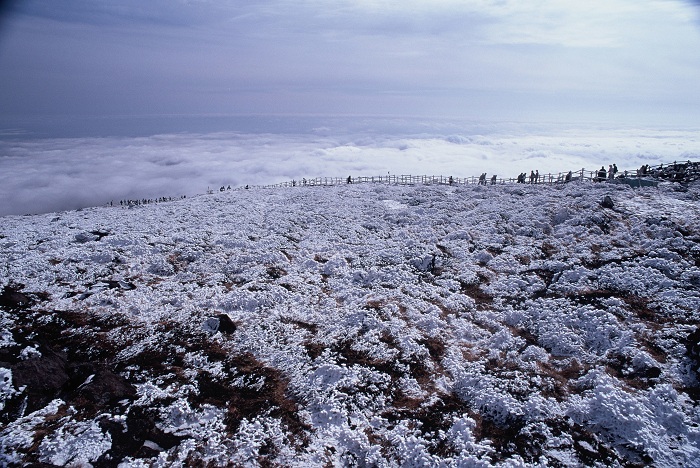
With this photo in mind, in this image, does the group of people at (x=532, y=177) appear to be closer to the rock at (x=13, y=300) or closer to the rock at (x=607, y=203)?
the rock at (x=607, y=203)

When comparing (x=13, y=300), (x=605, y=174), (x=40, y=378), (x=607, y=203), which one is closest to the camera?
(x=40, y=378)

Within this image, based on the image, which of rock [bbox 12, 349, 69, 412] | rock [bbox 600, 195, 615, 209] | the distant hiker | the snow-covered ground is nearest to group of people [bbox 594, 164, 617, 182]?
the distant hiker

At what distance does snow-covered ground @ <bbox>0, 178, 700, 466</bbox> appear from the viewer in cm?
1274

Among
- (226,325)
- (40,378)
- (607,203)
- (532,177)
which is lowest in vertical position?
(40,378)

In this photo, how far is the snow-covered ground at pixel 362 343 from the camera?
1274 cm

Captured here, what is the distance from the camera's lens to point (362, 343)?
18406 millimetres

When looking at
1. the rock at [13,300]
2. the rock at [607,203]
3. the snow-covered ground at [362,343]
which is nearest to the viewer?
the snow-covered ground at [362,343]

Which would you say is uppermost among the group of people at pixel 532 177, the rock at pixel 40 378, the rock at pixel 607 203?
the group of people at pixel 532 177

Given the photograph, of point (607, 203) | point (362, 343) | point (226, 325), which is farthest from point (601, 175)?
point (226, 325)

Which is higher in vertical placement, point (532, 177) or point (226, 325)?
point (532, 177)

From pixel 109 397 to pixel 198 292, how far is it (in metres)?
9.40

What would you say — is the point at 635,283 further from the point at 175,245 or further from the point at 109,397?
the point at 175,245

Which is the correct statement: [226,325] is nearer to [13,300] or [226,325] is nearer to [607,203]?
[13,300]

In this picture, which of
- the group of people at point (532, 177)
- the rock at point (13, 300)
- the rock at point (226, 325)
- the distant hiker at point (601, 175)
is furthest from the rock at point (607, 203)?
the rock at point (13, 300)
